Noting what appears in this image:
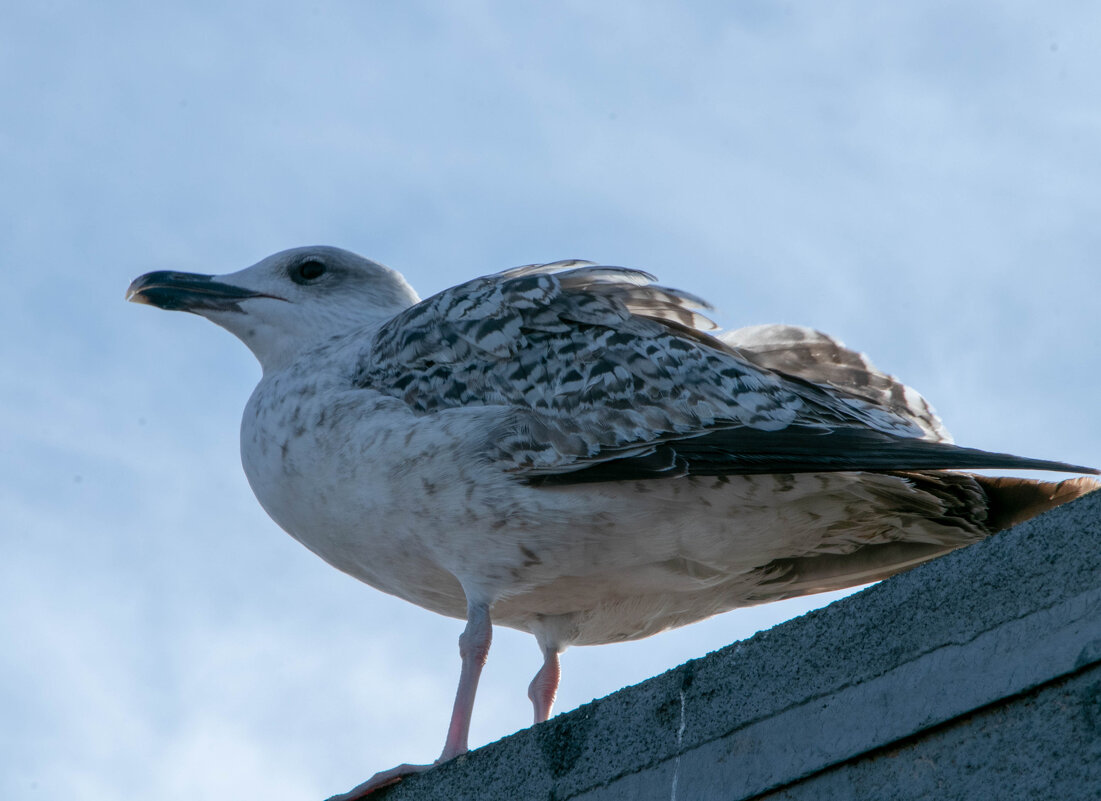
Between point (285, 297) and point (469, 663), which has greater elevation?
point (285, 297)

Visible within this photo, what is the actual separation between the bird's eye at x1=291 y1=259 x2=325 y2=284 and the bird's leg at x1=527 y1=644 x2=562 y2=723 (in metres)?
1.99

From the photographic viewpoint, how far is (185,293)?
6242mm

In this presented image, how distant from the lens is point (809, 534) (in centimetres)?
502

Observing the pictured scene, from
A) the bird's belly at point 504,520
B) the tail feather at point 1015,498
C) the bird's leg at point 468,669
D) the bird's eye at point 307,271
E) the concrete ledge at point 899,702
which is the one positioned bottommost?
the concrete ledge at point 899,702

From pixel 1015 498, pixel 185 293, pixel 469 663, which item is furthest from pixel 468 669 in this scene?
pixel 185 293

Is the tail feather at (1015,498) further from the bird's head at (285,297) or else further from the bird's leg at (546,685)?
the bird's head at (285,297)

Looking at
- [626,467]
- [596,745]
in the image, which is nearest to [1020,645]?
[596,745]

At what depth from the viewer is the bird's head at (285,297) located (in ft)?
20.1

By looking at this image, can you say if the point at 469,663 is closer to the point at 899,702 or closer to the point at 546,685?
the point at 546,685

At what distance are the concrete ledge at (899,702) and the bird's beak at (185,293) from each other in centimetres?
324

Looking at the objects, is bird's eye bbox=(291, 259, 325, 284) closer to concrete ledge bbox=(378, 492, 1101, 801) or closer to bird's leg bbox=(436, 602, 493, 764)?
bird's leg bbox=(436, 602, 493, 764)

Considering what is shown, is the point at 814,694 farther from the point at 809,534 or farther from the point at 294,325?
the point at 294,325

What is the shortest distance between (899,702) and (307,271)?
404cm

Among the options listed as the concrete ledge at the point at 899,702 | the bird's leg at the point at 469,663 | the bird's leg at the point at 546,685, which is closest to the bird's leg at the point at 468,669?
the bird's leg at the point at 469,663
